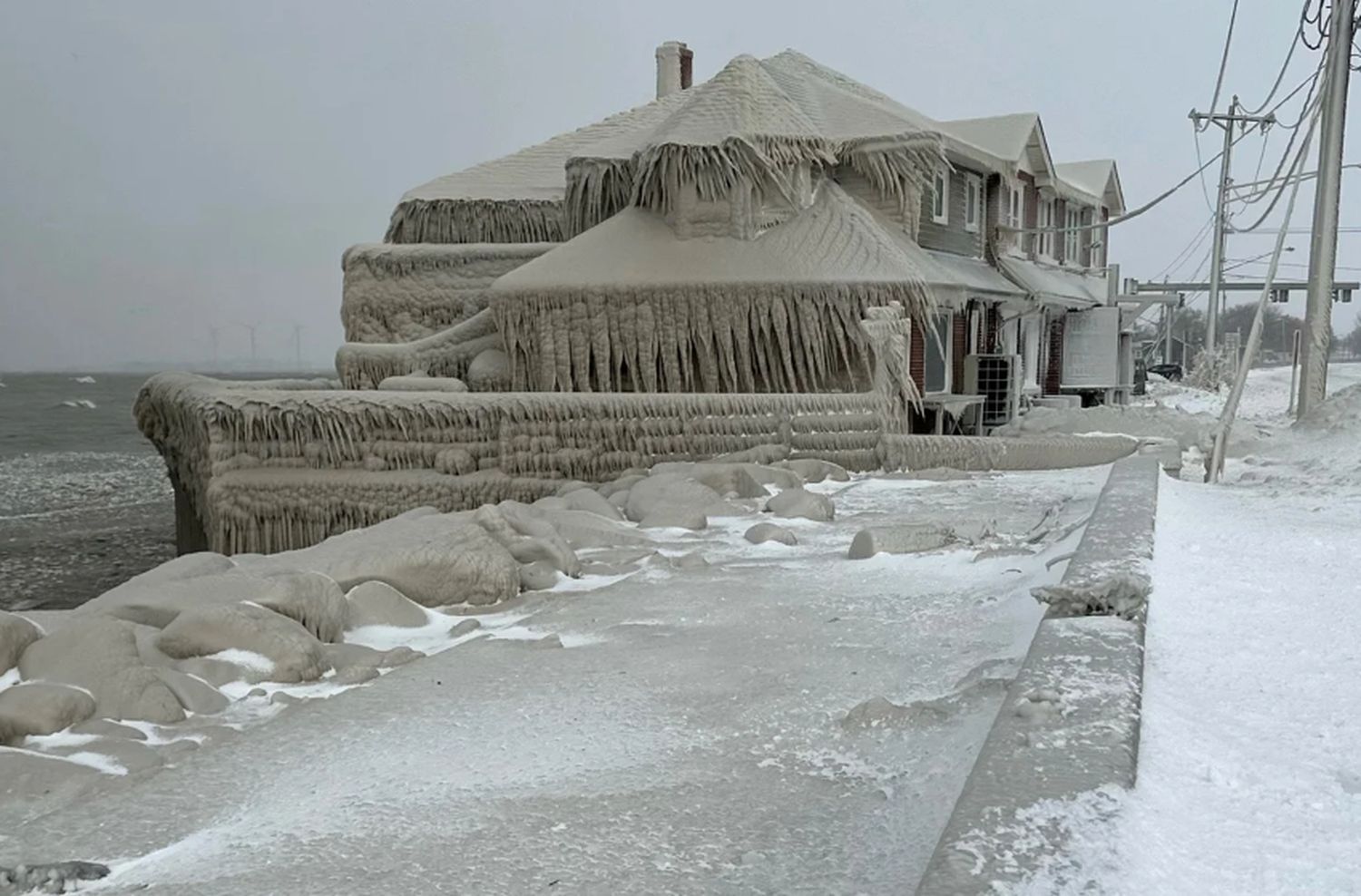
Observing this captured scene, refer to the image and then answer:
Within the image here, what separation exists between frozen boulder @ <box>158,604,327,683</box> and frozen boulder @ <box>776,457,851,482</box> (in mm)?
6164

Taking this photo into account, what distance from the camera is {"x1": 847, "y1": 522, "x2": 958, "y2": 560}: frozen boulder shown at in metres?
6.21

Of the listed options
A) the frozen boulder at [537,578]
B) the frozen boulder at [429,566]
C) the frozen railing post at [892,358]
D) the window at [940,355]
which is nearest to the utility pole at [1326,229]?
the frozen railing post at [892,358]

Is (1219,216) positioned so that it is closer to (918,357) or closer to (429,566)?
(918,357)

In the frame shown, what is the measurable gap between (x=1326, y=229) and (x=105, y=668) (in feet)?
42.7

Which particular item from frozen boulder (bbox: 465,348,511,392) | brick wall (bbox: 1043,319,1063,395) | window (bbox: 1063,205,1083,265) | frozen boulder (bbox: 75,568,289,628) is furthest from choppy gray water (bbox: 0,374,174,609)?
→ window (bbox: 1063,205,1083,265)

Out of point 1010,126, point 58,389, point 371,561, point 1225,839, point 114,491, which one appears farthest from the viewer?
point 58,389

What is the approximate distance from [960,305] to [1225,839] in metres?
15.6

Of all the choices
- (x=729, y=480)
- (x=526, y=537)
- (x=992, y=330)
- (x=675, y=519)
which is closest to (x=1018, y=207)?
(x=992, y=330)

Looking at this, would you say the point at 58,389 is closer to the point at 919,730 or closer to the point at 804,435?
the point at 804,435

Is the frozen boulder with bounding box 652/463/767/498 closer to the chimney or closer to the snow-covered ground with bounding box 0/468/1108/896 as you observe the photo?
the snow-covered ground with bounding box 0/468/1108/896

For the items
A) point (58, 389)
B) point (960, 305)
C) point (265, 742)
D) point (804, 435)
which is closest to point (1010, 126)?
point (960, 305)

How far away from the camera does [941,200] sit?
19047mm

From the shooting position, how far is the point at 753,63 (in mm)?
17203

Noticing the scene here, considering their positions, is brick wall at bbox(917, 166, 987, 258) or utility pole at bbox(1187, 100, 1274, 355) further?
utility pole at bbox(1187, 100, 1274, 355)
